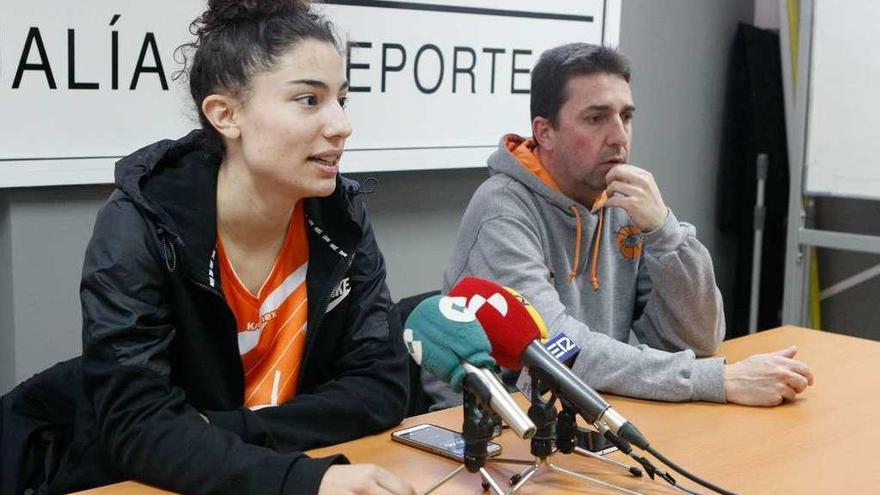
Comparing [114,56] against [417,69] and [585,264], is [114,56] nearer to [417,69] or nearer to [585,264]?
[417,69]

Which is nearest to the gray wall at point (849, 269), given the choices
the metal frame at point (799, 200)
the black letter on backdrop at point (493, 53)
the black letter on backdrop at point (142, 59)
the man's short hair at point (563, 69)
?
the metal frame at point (799, 200)

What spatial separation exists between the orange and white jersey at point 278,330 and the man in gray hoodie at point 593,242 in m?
0.37

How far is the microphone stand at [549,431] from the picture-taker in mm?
1304

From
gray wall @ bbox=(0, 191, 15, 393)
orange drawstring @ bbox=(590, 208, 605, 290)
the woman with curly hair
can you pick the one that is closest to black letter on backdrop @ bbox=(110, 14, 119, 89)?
gray wall @ bbox=(0, 191, 15, 393)

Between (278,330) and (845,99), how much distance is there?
8.50 feet

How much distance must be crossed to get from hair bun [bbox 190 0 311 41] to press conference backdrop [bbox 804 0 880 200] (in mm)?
2471

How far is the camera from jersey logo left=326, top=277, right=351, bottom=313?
5.57ft

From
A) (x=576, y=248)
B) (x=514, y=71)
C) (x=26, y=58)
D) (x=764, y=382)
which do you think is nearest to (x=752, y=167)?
(x=514, y=71)

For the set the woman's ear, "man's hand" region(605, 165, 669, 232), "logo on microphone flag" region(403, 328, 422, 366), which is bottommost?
"logo on microphone flag" region(403, 328, 422, 366)

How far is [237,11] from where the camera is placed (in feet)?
5.48

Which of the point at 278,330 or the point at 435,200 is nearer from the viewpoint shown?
the point at 278,330

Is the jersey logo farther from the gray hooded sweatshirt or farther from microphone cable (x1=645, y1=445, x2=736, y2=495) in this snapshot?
microphone cable (x1=645, y1=445, x2=736, y2=495)

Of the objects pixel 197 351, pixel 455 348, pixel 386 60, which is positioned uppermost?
pixel 386 60

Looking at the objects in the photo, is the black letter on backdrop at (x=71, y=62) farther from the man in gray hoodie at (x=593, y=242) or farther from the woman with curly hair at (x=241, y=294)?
the man in gray hoodie at (x=593, y=242)
